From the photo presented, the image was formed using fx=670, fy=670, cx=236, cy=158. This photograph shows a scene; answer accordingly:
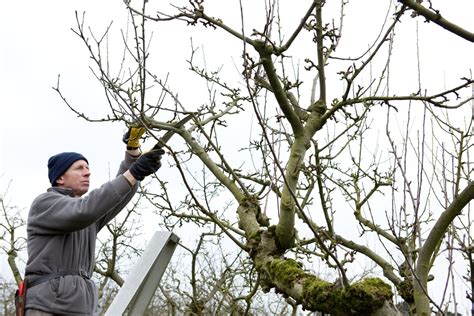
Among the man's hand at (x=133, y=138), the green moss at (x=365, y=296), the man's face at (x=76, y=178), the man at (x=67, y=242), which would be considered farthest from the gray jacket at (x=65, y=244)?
the green moss at (x=365, y=296)

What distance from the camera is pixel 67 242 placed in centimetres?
351

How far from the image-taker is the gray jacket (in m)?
3.36

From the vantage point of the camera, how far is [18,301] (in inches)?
137

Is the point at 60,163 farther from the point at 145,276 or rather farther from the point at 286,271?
the point at 286,271

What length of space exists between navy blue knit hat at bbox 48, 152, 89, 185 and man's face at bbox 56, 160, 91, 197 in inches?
0.8

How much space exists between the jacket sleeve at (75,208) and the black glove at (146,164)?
8 centimetres

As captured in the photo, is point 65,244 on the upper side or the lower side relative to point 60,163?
lower

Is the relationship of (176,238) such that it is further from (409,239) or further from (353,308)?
(409,239)

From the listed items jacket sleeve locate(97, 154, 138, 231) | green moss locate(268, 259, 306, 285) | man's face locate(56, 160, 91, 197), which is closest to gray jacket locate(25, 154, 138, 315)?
man's face locate(56, 160, 91, 197)

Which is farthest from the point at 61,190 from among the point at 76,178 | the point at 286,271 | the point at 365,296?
the point at 365,296

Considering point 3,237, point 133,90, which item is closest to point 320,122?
point 133,90

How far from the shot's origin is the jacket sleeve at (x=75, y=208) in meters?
3.35

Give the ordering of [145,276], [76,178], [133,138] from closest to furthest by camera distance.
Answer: [145,276] < [76,178] < [133,138]

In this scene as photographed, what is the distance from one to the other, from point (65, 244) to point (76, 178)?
0.42 m
